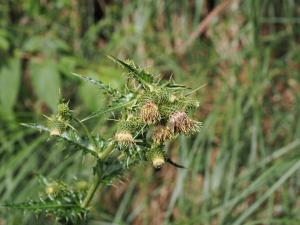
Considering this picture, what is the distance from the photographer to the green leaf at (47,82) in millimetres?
2500

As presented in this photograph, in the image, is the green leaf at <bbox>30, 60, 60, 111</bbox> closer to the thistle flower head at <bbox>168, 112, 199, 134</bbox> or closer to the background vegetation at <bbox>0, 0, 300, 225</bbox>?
the background vegetation at <bbox>0, 0, 300, 225</bbox>

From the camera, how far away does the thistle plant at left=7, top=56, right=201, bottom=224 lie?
3.64ft

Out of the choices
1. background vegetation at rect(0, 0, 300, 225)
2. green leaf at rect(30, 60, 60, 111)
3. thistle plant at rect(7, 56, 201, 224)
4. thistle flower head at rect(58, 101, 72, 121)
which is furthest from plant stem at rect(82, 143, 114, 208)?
green leaf at rect(30, 60, 60, 111)

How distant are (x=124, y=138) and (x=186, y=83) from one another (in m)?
1.74

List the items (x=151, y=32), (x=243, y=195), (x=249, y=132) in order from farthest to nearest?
(x=151, y=32)
(x=249, y=132)
(x=243, y=195)

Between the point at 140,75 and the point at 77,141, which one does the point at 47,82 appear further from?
the point at 140,75

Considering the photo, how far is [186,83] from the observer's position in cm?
282

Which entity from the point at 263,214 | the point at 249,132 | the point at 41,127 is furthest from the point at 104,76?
the point at 41,127

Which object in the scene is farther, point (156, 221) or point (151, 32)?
point (151, 32)

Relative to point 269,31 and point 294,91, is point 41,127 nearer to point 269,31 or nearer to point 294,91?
point 294,91

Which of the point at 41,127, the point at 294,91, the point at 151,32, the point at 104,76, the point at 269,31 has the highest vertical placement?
the point at 269,31

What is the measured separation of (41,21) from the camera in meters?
3.32

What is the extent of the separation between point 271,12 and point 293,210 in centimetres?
104

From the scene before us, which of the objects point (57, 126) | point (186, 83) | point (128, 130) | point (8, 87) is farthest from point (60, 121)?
point (186, 83)
